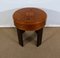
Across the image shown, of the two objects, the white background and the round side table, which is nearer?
the round side table

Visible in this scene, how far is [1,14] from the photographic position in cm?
212

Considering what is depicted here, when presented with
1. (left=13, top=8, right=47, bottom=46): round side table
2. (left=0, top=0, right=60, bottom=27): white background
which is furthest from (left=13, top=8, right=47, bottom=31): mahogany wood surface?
(left=0, top=0, right=60, bottom=27): white background

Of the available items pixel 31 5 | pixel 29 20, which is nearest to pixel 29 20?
pixel 29 20

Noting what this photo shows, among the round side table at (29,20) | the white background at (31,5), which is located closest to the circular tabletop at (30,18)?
the round side table at (29,20)

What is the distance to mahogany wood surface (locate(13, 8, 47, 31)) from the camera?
5.24ft

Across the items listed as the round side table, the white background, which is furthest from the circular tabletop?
the white background

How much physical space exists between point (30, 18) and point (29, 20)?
0.04 meters

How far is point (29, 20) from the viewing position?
1.62m

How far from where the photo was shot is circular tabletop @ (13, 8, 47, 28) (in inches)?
62.8

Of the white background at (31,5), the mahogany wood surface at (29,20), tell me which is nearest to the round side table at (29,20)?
the mahogany wood surface at (29,20)

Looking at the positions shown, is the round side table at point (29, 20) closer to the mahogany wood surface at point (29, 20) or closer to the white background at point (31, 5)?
the mahogany wood surface at point (29, 20)

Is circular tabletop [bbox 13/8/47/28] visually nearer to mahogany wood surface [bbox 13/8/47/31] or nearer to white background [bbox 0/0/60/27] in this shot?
mahogany wood surface [bbox 13/8/47/31]

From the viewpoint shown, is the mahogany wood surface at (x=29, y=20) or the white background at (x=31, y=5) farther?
the white background at (x=31, y=5)

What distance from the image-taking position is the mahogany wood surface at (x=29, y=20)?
1597 mm
